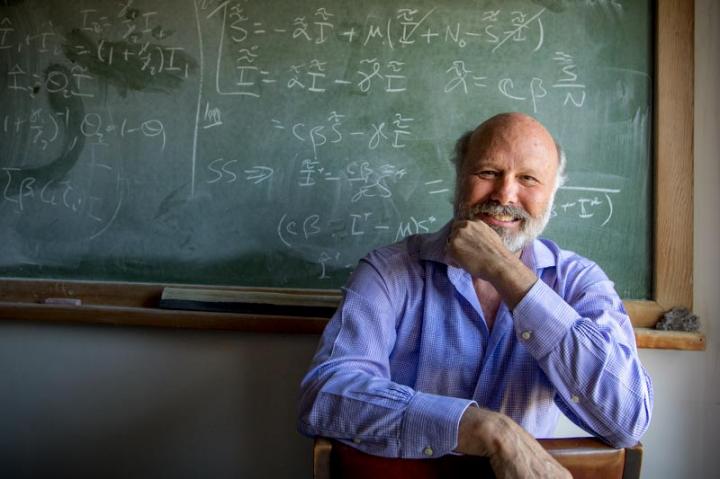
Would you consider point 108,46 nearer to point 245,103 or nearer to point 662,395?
point 245,103

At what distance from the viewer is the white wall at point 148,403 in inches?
85.1

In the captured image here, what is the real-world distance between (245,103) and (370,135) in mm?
449

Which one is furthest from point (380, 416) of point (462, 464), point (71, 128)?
point (71, 128)

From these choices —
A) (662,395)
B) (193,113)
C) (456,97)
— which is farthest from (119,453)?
(662,395)

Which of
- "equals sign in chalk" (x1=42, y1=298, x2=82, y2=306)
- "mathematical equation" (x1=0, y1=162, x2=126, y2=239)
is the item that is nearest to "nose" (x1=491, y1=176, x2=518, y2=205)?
"mathematical equation" (x1=0, y1=162, x2=126, y2=239)

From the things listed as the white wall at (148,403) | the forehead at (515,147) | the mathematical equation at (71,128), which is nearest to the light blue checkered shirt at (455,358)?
the forehead at (515,147)

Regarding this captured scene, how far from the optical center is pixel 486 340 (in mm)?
1619

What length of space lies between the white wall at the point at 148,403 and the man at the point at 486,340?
23.8 inches

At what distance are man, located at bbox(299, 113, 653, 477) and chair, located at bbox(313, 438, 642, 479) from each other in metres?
0.04

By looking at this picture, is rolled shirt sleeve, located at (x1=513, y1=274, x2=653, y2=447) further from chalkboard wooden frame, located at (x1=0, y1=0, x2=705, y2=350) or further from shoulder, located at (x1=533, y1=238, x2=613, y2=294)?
chalkboard wooden frame, located at (x1=0, y1=0, x2=705, y2=350)

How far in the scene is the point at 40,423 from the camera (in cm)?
223

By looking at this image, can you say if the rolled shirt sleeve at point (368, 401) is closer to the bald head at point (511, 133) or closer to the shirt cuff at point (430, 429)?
the shirt cuff at point (430, 429)

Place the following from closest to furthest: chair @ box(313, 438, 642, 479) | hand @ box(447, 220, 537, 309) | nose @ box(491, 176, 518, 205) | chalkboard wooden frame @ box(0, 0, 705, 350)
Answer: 1. chair @ box(313, 438, 642, 479)
2. hand @ box(447, 220, 537, 309)
3. nose @ box(491, 176, 518, 205)
4. chalkboard wooden frame @ box(0, 0, 705, 350)

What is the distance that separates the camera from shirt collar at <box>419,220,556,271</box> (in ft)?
5.47
